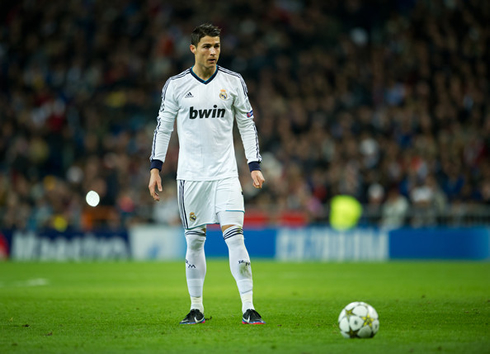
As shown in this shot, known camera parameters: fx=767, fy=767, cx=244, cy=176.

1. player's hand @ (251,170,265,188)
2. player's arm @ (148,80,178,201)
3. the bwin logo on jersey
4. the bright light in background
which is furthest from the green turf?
the bright light in background

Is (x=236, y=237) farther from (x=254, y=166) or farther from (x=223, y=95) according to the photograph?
(x=223, y=95)

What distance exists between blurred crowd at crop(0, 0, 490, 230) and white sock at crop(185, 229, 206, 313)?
12506 millimetres

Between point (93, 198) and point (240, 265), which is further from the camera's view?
point (93, 198)

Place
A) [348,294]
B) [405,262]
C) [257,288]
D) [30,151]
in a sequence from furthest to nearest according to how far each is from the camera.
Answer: [30,151] → [405,262] → [257,288] → [348,294]

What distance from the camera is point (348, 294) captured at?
10719mm

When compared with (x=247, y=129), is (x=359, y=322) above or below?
below

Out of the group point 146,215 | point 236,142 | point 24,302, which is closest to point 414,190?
point 236,142

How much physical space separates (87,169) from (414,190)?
968 centimetres

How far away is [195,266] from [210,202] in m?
0.65

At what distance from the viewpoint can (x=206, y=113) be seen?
294 inches

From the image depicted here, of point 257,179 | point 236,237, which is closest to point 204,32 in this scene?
point 257,179

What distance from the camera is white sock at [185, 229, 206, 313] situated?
7.48 metres

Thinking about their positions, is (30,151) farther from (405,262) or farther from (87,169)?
(405,262)

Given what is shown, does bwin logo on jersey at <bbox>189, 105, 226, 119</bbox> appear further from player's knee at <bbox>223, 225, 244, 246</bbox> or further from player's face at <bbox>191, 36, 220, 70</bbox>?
player's knee at <bbox>223, 225, 244, 246</bbox>
